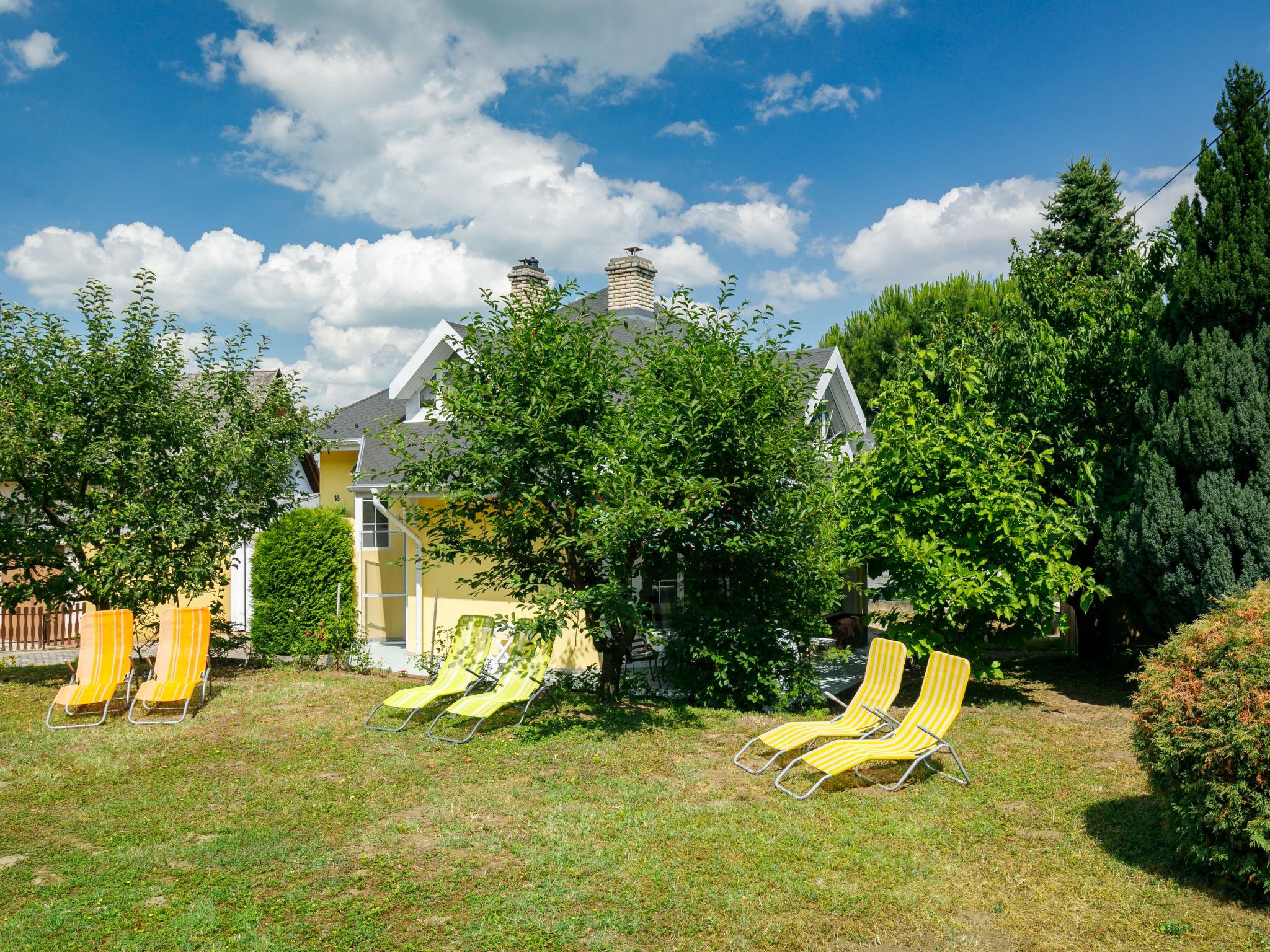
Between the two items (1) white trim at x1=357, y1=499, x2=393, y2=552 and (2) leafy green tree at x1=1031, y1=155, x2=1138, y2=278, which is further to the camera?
(2) leafy green tree at x1=1031, y1=155, x2=1138, y2=278

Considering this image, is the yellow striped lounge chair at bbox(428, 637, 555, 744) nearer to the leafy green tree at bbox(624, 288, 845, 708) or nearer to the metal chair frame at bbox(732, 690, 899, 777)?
the leafy green tree at bbox(624, 288, 845, 708)

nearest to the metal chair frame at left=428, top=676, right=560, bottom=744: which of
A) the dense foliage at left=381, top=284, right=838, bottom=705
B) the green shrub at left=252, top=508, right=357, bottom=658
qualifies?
the dense foliage at left=381, top=284, right=838, bottom=705

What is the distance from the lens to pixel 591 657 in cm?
1339

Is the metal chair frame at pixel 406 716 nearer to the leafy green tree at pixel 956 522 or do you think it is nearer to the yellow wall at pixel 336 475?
the leafy green tree at pixel 956 522

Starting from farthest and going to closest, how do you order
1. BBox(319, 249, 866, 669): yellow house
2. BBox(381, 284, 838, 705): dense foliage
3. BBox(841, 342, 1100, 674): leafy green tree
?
1. BBox(319, 249, 866, 669): yellow house
2. BBox(841, 342, 1100, 674): leafy green tree
3. BBox(381, 284, 838, 705): dense foliage

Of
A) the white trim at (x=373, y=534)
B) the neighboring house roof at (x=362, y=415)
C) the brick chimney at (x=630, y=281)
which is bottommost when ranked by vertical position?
the white trim at (x=373, y=534)

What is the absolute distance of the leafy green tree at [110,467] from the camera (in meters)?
10.9

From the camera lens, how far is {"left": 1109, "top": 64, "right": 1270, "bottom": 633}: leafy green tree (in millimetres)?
9758

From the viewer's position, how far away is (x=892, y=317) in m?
33.1

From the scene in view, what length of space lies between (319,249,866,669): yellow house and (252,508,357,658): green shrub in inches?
26.6

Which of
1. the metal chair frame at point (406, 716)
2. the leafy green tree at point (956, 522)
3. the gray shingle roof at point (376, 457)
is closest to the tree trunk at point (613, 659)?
the metal chair frame at point (406, 716)

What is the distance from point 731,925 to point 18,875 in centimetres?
441

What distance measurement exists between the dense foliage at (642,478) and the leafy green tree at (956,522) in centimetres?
104

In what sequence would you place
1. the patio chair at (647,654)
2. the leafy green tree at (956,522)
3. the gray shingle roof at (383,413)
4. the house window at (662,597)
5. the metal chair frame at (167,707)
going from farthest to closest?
the gray shingle roof at (383,413), the house window at (662,597), the patio chair at (647,654), the leafy green tree at (956,522), the metal chair frame at (167,707)
